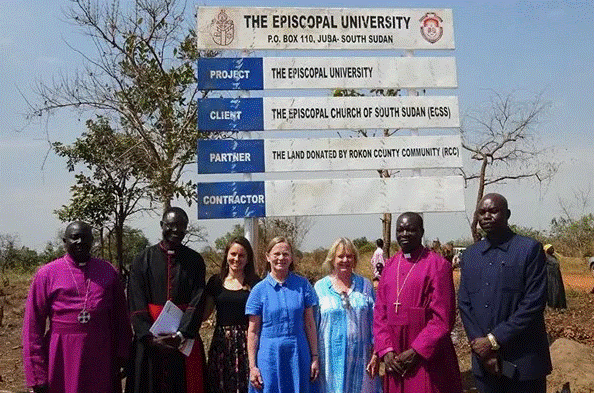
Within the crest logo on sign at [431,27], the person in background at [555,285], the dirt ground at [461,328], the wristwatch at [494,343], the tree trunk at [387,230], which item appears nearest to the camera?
the wristwatch at [494,343]

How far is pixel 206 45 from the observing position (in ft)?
22.4

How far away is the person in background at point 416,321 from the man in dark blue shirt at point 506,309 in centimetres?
17

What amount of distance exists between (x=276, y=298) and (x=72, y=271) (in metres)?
1.25

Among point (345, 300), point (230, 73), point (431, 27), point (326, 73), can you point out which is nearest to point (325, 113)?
point (326, 73)

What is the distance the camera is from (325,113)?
7023mm

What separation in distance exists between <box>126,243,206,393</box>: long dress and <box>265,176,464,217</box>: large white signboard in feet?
8.43

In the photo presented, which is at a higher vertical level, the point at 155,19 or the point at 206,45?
the point at 155,19

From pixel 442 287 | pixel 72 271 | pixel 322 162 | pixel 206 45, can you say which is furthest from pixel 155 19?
pixel 442 287

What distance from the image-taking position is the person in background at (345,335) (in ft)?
14.6

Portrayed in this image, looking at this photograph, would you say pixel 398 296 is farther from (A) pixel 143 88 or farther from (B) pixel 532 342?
(A) pixel 143 88

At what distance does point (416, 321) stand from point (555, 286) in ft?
34.2

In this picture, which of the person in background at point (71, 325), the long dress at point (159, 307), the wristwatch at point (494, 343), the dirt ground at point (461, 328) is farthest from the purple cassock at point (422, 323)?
the dirt ground at point (461, 328)

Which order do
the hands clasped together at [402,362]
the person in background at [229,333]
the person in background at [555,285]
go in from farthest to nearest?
1. the person in background at [555,285]
2. the person in background at [229,333]
3. the hands clasped together at [402,362]

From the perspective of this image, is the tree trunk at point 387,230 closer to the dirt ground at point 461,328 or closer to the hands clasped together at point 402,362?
the dirt ground at point 461,328
